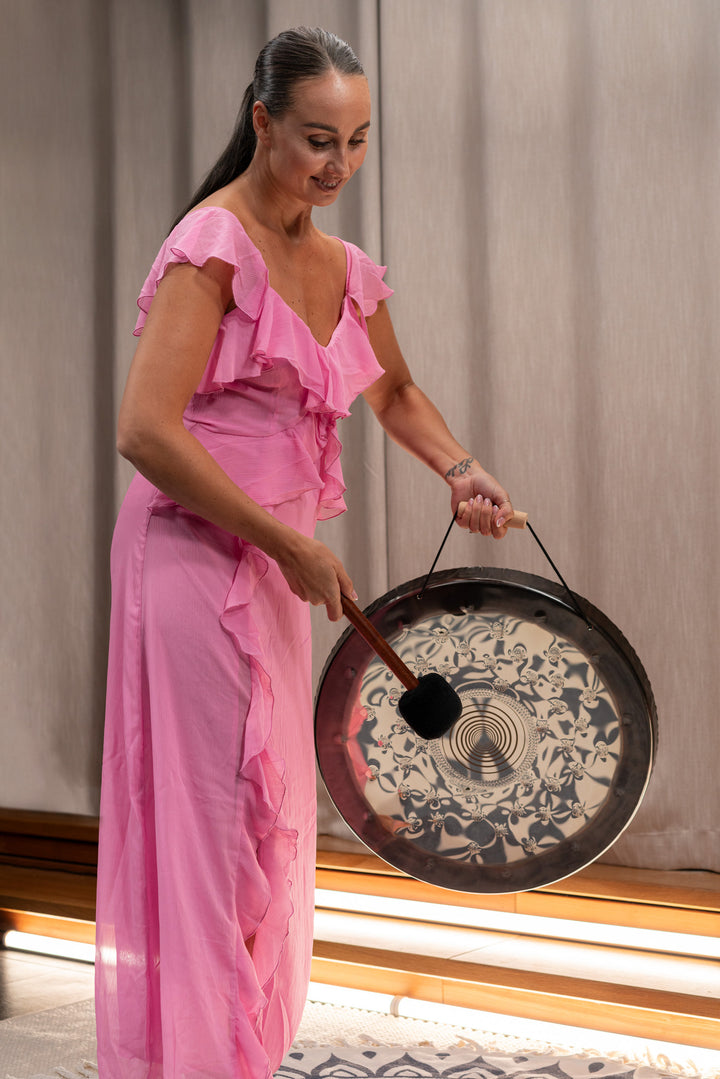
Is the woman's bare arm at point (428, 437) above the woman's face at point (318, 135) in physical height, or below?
below

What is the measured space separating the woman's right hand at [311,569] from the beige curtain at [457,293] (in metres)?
1.44

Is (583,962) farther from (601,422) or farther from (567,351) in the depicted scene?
(567,351)

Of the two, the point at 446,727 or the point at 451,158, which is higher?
the point at 451,158

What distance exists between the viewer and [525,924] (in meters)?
2.19

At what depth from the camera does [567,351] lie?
2.43m

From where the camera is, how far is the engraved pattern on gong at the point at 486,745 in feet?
4.53

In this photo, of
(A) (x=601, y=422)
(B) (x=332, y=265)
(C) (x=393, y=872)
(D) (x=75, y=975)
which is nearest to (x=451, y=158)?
(A) (x=601, y=422)

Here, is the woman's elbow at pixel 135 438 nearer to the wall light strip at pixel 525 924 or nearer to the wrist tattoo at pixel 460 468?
the wrist tattoo at pixel 460 468

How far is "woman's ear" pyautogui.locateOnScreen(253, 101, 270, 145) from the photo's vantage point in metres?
1.10

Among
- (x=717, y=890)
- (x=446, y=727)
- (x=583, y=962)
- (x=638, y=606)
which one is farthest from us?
(x=638, y=606)

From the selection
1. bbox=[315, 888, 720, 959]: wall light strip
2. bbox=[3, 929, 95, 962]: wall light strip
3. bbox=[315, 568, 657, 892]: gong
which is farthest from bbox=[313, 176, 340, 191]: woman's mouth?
bbox=[3, 929, 95, 962]: wall light strip

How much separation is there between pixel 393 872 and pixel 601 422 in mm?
1097

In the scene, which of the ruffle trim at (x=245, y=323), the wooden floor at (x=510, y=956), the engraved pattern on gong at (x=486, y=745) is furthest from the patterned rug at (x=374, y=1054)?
the ruffle trim at (x=245, y=323)

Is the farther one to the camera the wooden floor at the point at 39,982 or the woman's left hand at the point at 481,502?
the wooden floor at the point at 39,982
